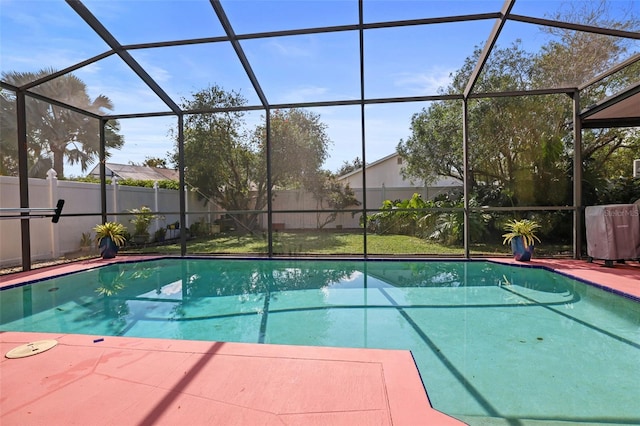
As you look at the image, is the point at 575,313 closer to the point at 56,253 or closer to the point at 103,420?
the point at 103,420

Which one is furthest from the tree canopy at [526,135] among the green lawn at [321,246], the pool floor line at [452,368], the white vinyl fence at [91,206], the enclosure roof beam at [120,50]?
the enclosure roof beam at [120,50]

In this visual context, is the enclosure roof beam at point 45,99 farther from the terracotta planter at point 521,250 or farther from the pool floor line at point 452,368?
the terracotta planter at point 521,250

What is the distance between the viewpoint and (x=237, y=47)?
17.5 feet

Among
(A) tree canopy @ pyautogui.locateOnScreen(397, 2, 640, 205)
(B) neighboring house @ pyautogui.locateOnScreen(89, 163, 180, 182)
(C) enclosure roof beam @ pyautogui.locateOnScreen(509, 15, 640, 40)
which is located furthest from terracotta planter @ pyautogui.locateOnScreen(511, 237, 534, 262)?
(B) neighboring house @ pyautogui.locateOnScreen(89, 163, 180, 182)

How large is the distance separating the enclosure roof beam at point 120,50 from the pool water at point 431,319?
11.6 ft

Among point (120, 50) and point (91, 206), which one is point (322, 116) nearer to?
point (120, 50)

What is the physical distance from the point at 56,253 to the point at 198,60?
210 inches

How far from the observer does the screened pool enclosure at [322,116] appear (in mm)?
5012

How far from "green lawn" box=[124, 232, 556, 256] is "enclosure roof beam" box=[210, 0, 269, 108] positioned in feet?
11.7

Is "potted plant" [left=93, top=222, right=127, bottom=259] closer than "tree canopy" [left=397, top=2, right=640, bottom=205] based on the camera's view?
No

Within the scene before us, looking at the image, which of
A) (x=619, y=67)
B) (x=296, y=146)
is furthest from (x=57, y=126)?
(x=619, y=67)

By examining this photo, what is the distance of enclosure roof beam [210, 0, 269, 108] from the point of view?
15.2 feet

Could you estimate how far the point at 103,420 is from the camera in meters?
1.69

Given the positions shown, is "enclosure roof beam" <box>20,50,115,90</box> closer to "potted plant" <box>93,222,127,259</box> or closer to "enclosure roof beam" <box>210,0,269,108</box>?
"enclosure roof beam" <box>210,0,269,108</box>
